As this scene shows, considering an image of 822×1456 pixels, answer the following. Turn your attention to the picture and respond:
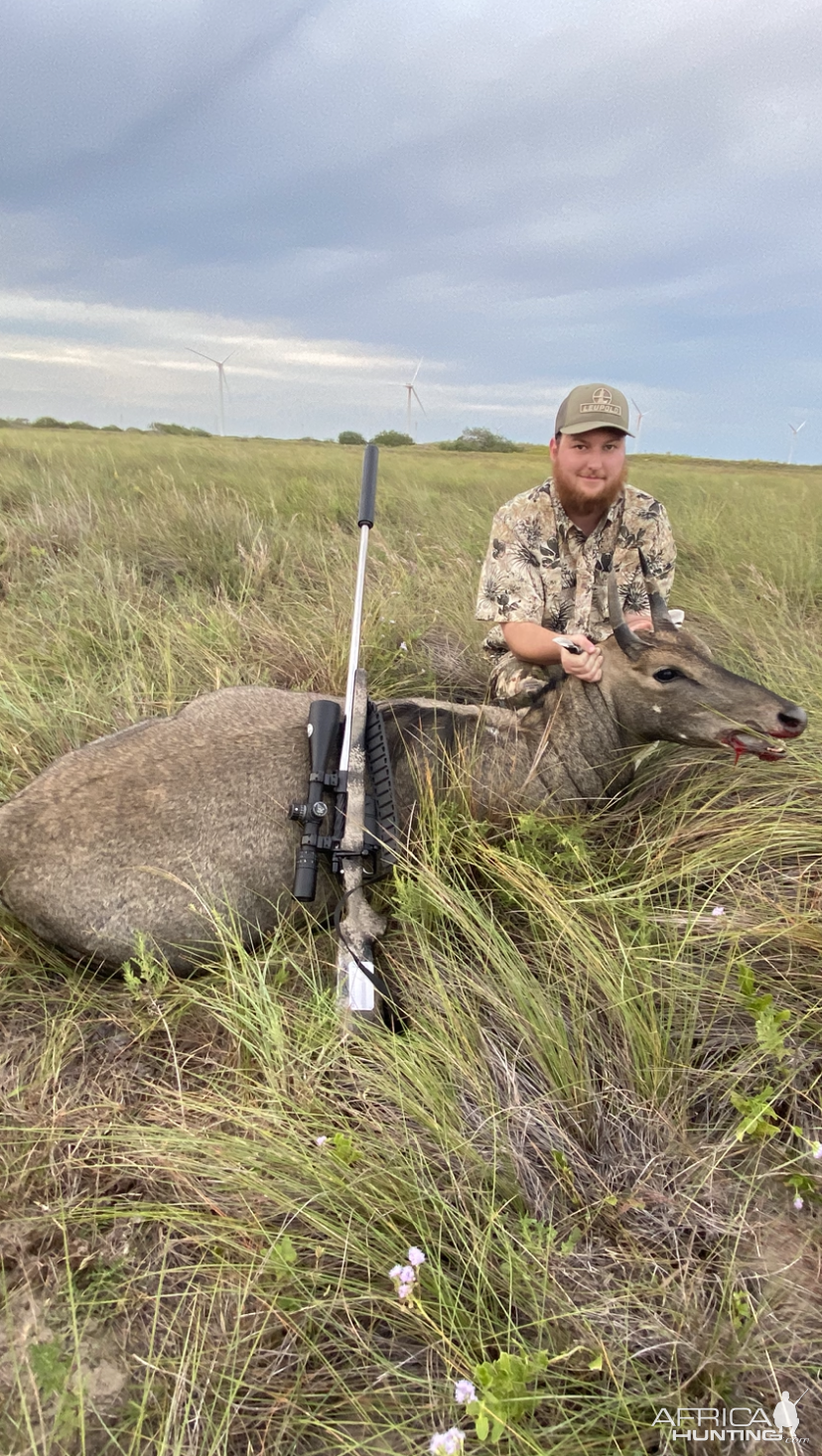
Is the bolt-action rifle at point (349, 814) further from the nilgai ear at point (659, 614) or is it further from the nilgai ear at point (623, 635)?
the nilgai ear at point (659, 614)

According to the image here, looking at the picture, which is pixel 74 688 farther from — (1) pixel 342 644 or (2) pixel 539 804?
(2) pixel 539 804

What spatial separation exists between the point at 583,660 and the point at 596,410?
5.18 feet

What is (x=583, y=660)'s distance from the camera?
420cm

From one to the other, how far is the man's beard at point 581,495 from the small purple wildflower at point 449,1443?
4.54 metres

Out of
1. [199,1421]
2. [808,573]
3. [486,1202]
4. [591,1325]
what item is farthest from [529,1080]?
[808,573]

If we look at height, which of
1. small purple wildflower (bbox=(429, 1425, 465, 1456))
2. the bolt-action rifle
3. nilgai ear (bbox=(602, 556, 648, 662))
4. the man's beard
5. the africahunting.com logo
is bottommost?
the africahunting.com logo

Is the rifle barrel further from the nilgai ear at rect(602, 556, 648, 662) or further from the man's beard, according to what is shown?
the nilgai ear at rect(602, 556, 648, 662)

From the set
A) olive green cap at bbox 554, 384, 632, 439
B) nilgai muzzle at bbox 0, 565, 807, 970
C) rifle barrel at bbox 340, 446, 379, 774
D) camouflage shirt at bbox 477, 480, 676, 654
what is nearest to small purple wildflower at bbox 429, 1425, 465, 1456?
nilgai muzzle at bbox 0, 565, 807, 970

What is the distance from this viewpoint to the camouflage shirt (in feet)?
17.4

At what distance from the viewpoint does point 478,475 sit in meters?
21.5

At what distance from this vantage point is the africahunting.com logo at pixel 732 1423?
1.79m

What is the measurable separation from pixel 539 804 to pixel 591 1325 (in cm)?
228

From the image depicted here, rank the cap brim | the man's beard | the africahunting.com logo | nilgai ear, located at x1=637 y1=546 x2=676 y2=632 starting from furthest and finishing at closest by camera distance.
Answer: the man's beard → the cap brim → nilgai ear, located at x1=637 y1=546 x2=676 y2=632 → the africahunting.com logo

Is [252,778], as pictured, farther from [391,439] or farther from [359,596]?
[391,439]
